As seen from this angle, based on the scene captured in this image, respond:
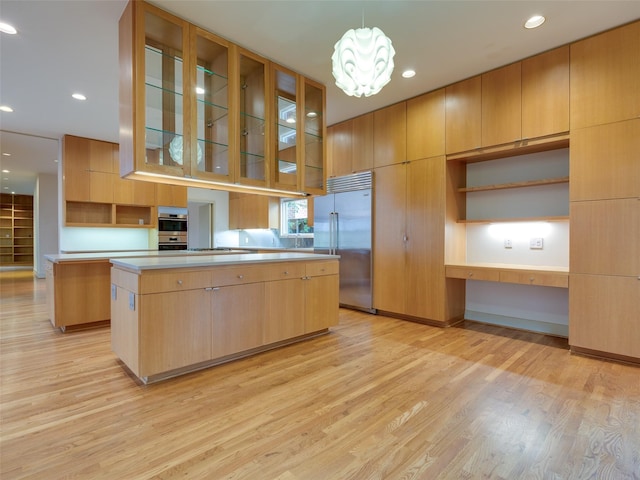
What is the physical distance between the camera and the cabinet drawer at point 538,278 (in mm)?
3031

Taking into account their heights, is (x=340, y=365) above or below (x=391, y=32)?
below

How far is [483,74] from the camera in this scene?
353 centimetres

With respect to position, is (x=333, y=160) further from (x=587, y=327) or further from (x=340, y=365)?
(x=587, y=327)

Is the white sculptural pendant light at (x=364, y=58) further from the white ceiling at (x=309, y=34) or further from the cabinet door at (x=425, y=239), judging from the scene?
the cabinet door at (x=425, y=239)

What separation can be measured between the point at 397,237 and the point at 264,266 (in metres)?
2.00

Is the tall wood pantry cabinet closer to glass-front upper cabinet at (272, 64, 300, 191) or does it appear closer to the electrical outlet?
the electrical outlet

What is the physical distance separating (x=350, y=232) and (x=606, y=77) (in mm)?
3093

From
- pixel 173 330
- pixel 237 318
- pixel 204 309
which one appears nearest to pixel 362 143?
pixel 237 318

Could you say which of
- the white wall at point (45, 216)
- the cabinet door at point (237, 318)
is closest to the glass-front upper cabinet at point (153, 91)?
the cabinet door at point (237, 318)

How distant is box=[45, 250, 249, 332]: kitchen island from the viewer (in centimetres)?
360

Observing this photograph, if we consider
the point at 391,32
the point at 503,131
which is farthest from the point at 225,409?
the point at 503,131

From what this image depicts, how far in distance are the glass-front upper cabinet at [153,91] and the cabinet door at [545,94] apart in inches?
126

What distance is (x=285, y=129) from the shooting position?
3.52 meters

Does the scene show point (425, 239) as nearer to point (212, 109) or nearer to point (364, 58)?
point (364, 58)
